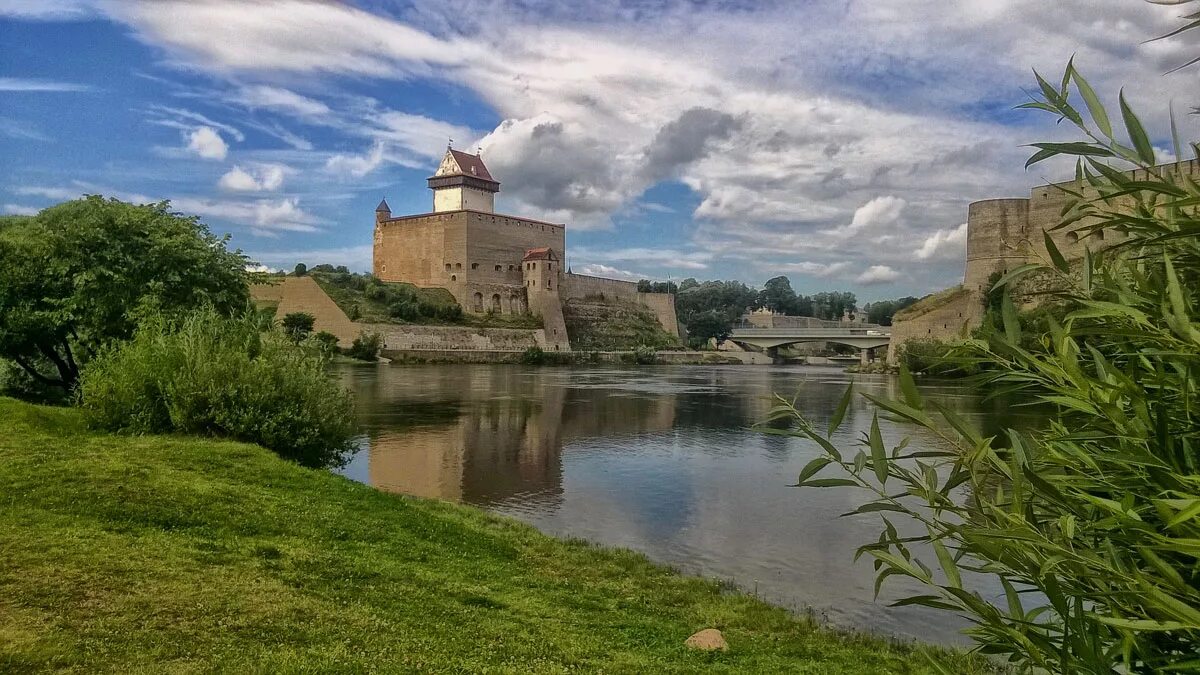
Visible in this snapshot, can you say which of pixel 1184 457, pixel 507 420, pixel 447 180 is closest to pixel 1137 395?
pixel 1184 457

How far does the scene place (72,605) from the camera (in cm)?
343

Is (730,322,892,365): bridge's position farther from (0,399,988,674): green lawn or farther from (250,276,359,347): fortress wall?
(0,399,988,674): green lawn

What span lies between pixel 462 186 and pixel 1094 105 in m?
54.4

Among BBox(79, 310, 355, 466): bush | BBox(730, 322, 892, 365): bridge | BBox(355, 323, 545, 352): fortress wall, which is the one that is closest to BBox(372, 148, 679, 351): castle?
BBox(355, 323, 545, 352): fortress wall

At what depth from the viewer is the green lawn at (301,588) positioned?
328 cm

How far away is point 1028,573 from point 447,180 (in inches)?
2189

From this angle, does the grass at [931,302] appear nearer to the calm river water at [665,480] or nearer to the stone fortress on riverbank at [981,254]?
the stone fortress on riverbank at [981,254]

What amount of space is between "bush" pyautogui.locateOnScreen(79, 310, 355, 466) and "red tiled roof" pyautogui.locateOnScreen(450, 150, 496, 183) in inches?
1831

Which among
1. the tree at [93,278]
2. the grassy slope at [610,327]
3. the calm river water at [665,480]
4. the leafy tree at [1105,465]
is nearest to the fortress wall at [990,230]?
the calm river water at [665,480]

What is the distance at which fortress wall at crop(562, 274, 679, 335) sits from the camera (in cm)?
5809

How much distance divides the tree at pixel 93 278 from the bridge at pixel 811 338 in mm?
39449

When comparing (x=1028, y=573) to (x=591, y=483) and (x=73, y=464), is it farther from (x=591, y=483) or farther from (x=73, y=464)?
(x=591, y=483)

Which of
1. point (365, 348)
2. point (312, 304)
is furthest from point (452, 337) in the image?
point (312, 304)

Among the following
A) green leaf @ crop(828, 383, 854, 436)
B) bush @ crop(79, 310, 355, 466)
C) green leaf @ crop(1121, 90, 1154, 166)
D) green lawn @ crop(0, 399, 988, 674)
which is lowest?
green lawn @ crop(0, 399, 988, 674)
